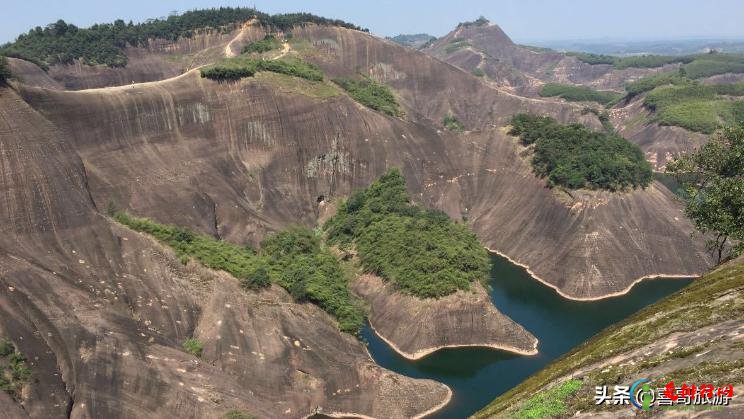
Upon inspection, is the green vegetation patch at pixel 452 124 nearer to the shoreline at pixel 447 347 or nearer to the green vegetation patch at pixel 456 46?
the shoreline at pixel 447 347

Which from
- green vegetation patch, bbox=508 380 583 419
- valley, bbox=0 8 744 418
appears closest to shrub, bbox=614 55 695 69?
valley, bbox=0 8 744 418

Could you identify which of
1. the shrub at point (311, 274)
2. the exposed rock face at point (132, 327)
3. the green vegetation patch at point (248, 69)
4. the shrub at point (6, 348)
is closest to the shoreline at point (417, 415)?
the exposed rock face at point (132, 327)

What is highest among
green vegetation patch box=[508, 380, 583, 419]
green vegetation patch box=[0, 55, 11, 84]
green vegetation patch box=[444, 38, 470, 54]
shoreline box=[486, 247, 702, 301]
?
green vegetation patch box=[444, 38, 470, 54]

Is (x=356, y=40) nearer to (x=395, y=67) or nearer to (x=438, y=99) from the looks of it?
(x=395, y=67)

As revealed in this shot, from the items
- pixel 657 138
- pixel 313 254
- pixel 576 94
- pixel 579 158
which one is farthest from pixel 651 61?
pixel 313 254

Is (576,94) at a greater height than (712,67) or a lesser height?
lesser

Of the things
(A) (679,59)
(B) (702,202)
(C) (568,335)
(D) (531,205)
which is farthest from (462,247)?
(A) (679,59)

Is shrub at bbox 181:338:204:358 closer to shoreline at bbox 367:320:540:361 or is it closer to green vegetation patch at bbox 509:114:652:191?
shoreline at bbox 367:320:540:361

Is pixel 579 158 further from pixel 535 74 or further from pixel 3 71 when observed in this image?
pixel 535 74
